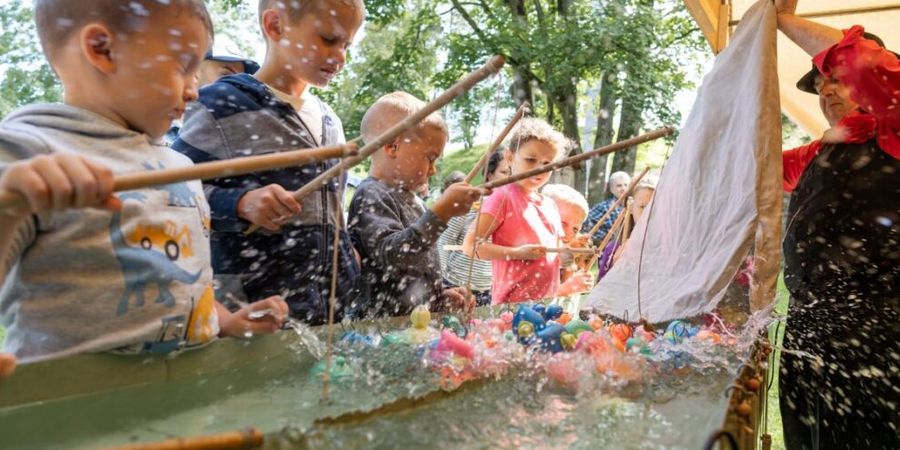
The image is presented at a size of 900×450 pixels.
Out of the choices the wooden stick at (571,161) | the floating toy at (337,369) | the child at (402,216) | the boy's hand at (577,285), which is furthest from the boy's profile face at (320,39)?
the boy's hand at (577,285)

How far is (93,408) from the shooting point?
Result: 122cm

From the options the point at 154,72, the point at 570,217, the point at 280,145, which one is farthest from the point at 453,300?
the point at 570,217

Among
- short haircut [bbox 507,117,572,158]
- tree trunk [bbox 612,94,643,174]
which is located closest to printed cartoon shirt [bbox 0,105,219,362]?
short haircut [bbox 507,117,572,158]

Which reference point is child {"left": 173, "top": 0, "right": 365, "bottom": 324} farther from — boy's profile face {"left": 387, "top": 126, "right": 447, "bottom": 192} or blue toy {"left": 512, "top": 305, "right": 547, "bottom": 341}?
blue toy {"left": 512, "top": 305, "right": 547, "bottom": 341}

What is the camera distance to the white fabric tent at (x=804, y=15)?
153 inches

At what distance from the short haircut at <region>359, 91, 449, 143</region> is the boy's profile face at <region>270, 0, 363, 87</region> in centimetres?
40

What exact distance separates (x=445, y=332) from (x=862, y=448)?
1.76 meters

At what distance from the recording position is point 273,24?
7.32 feet

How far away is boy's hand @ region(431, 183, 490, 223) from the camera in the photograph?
221 centimetres

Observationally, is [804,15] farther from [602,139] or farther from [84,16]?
[602,139]

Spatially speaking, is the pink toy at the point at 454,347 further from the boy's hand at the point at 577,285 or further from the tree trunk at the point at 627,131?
the tree trunk at the point at 627,131

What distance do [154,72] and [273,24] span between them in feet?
2.81

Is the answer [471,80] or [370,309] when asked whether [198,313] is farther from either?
[370,309]

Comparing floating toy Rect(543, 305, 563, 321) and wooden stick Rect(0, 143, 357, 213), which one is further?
floating toy Rect(543, 305, 563, 321)
